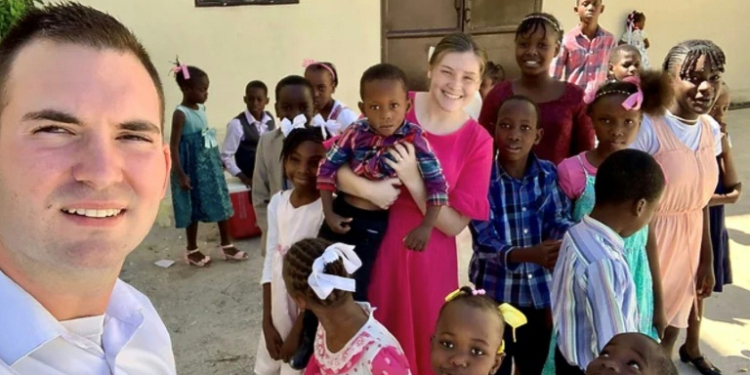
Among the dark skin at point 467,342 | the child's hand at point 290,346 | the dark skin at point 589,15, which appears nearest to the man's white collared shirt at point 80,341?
the dark skin at point 467,342

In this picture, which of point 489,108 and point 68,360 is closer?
point 68,360

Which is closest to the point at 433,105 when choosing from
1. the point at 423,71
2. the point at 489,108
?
the point at 489,108

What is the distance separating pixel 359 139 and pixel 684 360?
7.38ft

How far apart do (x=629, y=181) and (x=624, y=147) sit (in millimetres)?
568

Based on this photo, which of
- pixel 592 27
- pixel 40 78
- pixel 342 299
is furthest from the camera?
pixel 592 27

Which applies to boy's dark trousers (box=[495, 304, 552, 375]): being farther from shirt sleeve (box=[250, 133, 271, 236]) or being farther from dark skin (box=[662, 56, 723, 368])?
shirt sleeve (box=[250, 133, 271, 236])

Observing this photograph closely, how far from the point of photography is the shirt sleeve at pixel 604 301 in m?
1.91

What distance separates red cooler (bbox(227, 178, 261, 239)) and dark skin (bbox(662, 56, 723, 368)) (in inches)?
127

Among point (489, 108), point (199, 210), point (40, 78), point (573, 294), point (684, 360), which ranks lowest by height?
point (684, 360)

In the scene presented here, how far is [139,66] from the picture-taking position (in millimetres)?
1068

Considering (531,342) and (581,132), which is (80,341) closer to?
(531,342)

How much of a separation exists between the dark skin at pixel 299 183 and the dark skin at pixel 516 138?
75 cm

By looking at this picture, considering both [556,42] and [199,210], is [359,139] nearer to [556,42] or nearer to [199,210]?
[556,42]

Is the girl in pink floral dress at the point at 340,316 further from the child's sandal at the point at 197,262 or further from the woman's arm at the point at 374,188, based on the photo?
the child's sandal at the point at 197,262
